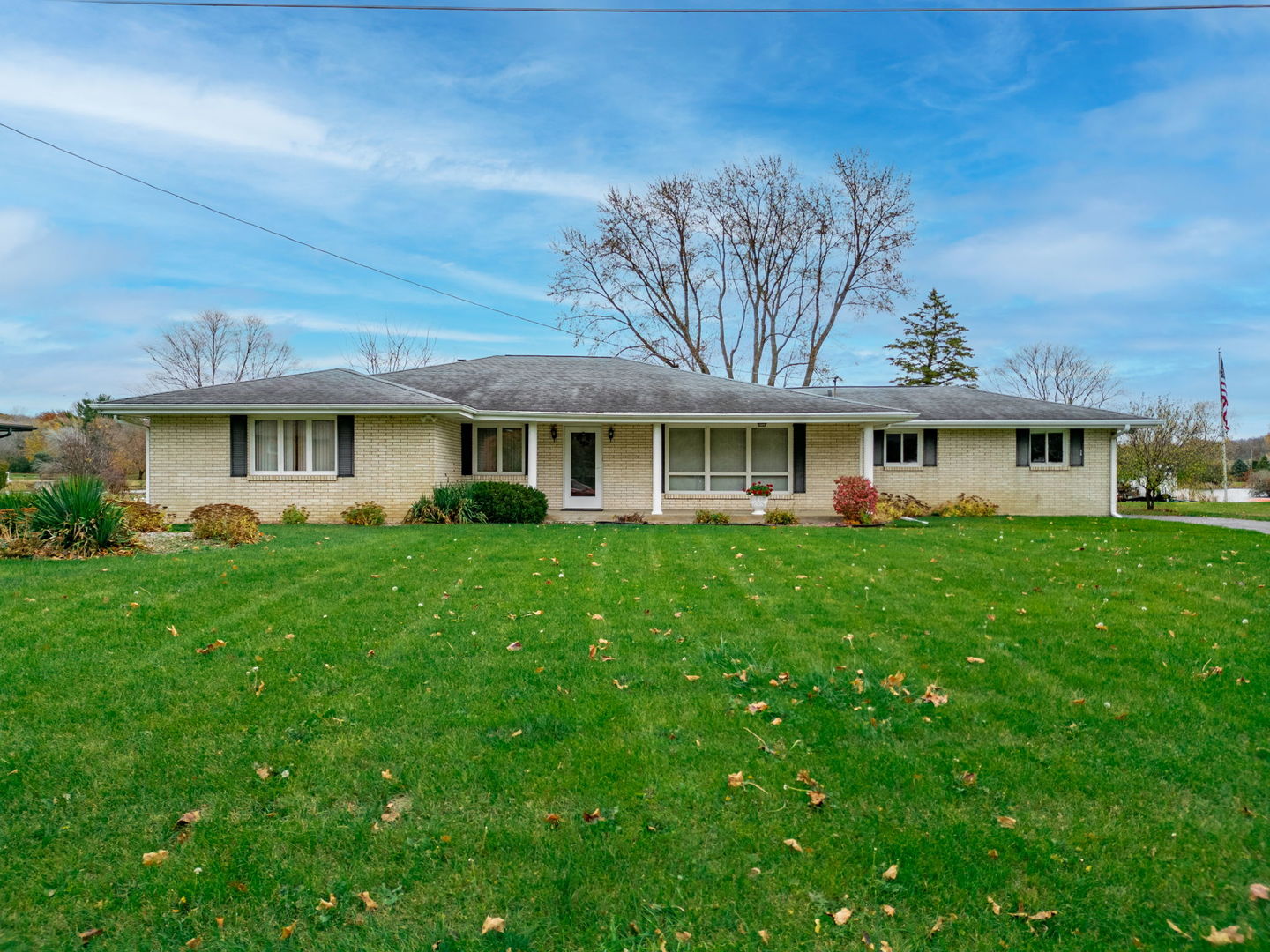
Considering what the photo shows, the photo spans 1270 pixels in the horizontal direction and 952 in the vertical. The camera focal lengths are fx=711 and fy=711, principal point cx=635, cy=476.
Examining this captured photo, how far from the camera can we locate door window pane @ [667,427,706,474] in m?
18.8

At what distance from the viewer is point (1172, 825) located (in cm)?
307

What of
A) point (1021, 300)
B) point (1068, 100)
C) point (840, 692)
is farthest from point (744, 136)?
point (840, 692)

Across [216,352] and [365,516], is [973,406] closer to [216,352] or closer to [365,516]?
[365,516]

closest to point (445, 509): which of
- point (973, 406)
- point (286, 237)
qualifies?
point (286, 237)

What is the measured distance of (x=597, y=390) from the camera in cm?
1923

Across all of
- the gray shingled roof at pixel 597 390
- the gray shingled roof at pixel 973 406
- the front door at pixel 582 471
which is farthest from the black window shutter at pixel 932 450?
the front door at pixel 582 471

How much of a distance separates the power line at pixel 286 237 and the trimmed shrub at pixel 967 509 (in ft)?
61.3

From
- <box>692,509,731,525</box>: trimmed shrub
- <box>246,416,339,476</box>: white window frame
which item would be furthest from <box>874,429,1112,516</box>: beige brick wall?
<box>246,416,339,476</box>: white window frame

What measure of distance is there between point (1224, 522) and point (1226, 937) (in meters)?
19.7

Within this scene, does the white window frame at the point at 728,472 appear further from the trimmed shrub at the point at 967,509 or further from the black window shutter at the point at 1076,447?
the black window shutter at the point at 1076,447

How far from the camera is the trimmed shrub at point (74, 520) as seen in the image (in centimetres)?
995

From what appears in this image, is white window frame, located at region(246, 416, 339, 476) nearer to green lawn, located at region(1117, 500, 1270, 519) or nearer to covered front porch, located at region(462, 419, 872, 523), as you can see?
covered front porch, located at region(462, 419, 872, 523)

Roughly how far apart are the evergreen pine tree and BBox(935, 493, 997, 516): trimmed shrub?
21035 millimetres

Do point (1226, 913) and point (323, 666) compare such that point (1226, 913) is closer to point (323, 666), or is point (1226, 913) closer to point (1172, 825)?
point (1172, 825)
